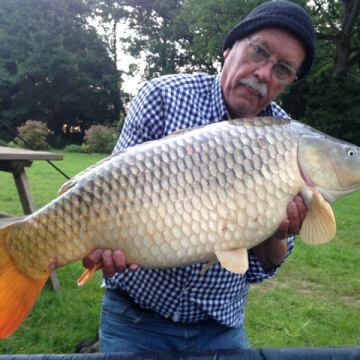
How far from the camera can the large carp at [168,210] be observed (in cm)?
90

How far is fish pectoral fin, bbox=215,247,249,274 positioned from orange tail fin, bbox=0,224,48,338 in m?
0.34

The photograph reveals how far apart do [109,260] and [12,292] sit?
185mm

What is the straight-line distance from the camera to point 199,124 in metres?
→ 1.21

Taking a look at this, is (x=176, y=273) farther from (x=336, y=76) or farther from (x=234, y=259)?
(x=336, y=76)

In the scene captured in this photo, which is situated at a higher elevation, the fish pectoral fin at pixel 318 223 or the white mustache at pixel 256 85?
the white mustache at pixel 256 85

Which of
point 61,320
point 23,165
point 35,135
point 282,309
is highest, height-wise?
point 23,165

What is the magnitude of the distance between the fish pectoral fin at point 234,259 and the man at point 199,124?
24 cm

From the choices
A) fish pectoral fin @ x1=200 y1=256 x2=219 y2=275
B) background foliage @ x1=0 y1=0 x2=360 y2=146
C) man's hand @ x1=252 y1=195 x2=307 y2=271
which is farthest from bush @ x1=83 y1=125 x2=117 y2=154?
fish pectoral fin @ x1=200 y1=256 x2=219 y2=275

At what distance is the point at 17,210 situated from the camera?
429cm

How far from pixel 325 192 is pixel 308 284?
226 centimetres

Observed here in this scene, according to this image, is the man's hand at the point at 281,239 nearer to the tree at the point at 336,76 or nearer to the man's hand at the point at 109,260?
the man's hand at the point at 109,260

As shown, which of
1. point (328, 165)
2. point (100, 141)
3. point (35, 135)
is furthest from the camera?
point (100, 141)

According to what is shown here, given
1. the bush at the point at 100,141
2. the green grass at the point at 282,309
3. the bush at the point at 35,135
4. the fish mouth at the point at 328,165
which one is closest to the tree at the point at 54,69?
the bush at the point at 35,135

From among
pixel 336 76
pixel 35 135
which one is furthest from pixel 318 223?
pixel 35 135
